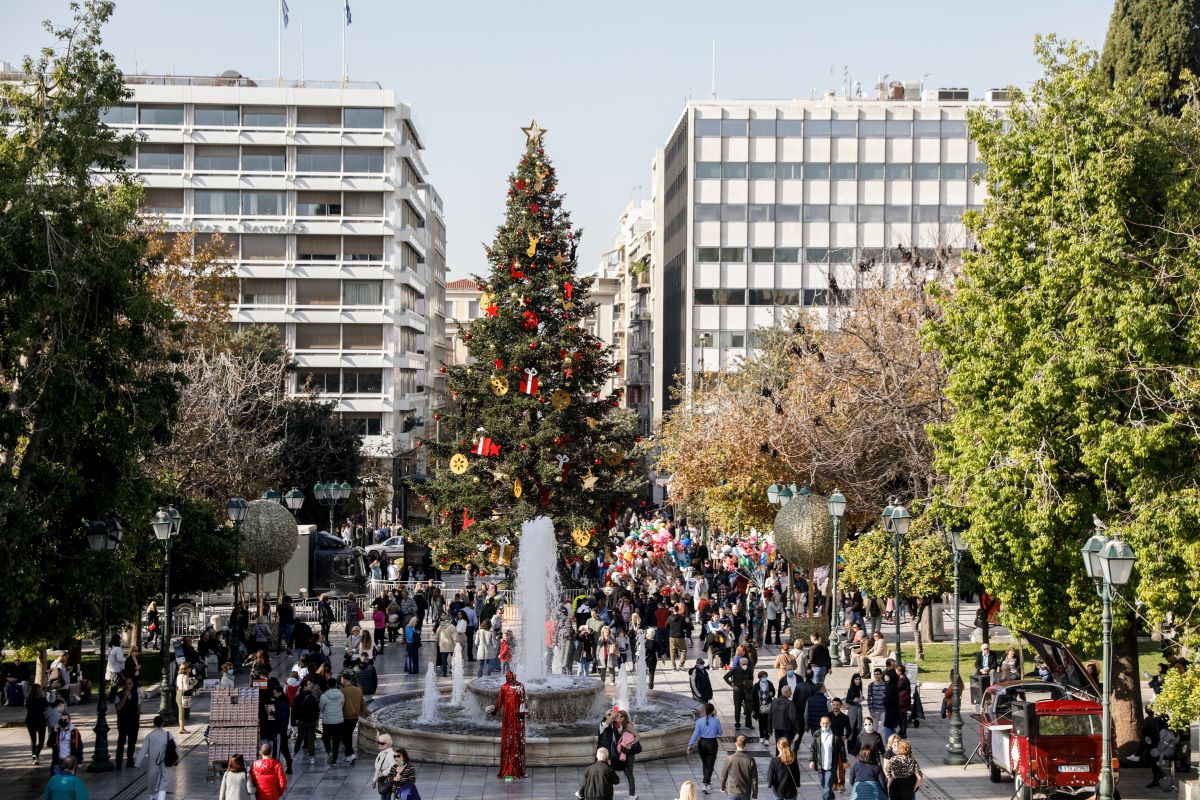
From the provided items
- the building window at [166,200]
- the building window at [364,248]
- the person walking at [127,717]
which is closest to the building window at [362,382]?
the building window at [364,248]

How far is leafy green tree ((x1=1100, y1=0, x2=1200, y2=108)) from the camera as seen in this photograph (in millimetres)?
30469

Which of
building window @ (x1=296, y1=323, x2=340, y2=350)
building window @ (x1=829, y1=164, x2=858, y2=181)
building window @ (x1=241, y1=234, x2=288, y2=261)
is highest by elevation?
building window @ (x1=829, y1=164, x2=858, y2=181)

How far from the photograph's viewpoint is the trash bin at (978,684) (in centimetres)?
2580

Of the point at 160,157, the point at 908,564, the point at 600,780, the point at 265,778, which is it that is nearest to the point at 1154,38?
the point at 908,564

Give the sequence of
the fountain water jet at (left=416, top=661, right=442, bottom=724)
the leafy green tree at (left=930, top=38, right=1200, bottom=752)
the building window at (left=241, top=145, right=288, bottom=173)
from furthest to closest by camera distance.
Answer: the building window at (left=241, top=145, right=288, bottom=173), the fountain water jet at (left=416, top=661, right=442, bottom=724), the leafy green tree at (left=930, top=38, right=1200, bottom=752)

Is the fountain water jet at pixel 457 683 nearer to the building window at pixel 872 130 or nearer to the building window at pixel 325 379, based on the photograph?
the building window at pixel 325 379

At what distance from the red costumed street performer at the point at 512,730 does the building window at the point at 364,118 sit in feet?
190

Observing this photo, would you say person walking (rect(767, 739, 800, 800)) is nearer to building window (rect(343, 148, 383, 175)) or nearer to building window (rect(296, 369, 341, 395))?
building window (rect(296, 369, 341, 395))

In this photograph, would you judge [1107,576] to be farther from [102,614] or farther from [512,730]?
[102,614]

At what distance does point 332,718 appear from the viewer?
72.4 ft

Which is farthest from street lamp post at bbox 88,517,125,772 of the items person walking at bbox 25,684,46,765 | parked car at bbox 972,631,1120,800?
parked car at bbox 972,631,1120,800

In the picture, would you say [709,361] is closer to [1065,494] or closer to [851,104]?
[851,104]

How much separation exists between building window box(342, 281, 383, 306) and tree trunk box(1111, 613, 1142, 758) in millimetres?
57197

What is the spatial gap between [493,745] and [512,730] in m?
1.22
